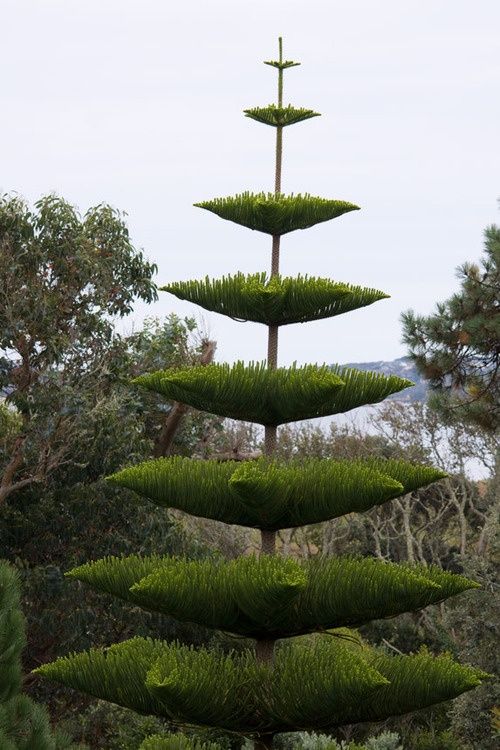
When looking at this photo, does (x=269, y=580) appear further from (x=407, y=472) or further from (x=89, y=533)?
(x=89, y=533)

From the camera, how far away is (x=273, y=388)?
27.3ft

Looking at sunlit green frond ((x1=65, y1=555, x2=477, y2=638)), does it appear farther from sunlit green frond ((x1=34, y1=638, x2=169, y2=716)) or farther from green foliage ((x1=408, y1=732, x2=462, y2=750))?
green foliage ((x1=408, y1=732, x2=462, y2=750))

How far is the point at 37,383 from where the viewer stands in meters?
15.7

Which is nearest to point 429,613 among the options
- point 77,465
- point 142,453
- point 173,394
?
point 142,453

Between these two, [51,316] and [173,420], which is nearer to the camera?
[51,316]

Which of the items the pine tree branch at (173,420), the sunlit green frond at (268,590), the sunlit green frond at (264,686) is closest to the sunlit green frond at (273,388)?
the sunlit green frond at (268,590)

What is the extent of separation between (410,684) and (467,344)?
1022cm

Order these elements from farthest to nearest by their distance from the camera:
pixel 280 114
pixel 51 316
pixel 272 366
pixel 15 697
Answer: pixel 51 316 → pixel 15 697 → pixel 280 114 → pixel 272 366

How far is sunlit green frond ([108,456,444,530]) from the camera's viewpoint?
8.02 m

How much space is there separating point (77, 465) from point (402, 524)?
46.9 feet

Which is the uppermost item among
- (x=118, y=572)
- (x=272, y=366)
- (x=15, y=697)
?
(x=272, y=366)

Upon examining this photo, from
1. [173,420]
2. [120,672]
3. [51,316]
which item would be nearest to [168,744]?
[120,672]

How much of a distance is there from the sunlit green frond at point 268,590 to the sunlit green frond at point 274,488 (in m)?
0.35

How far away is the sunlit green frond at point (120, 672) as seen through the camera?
319 inches
